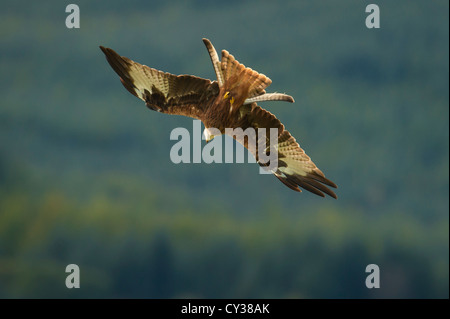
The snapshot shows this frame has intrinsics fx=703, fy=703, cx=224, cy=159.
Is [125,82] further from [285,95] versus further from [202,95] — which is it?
[285,95]

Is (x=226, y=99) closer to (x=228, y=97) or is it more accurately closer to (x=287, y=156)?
(x=228, y=97)

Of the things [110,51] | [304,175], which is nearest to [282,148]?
[304,175]

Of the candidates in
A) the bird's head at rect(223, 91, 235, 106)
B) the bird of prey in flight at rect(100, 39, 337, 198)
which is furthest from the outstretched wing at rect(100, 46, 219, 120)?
the bird's head at rect(223, 91, 235, 106)

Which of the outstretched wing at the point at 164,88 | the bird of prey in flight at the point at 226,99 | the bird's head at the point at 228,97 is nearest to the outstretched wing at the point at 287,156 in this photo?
the bird of prey in flight at the point at 226,99

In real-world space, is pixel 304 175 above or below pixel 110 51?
below

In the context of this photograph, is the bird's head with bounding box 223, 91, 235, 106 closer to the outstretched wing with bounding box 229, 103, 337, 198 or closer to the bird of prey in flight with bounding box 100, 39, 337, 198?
the bird of prey in flight with bounding box 100, 39, 337, 198

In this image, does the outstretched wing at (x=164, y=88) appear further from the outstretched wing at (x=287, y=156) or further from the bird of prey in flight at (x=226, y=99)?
the outstretched wing at (x=287, y=156)

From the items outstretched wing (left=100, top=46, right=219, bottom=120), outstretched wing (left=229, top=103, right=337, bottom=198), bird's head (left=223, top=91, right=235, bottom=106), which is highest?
outstretched wing (left=100, top=46, right=219, bottom=120)
